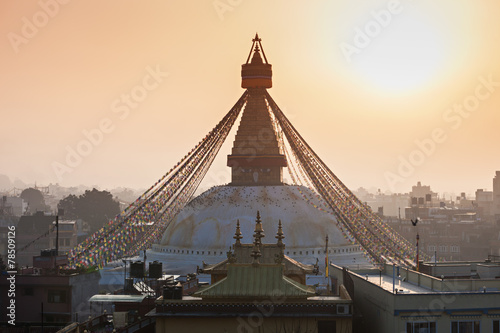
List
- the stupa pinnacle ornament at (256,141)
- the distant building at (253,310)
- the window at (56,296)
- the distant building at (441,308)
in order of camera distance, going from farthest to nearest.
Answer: the stupa pinnacle ornament at (256,141) → the window at (56,296) → the distant building at (441,308) → the distant building at (253,310)

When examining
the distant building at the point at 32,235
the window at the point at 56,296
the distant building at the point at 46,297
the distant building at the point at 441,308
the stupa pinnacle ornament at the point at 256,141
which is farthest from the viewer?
the distant building at the point at 32,235

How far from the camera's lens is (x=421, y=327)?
37344mm

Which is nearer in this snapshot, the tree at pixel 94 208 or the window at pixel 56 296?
the window at pixel 56 296

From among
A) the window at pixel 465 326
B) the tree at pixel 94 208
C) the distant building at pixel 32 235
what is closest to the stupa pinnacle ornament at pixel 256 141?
the window at pixel 465 326

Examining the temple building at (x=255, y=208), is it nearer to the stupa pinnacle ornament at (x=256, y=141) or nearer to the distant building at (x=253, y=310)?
the stupa pinnacle ornament at (x=256, y=141)

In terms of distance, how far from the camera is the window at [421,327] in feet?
122

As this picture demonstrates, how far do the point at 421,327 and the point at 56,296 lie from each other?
27899 mm

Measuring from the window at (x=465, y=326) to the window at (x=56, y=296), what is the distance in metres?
28.5

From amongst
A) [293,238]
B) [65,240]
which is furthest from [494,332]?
[65,240]

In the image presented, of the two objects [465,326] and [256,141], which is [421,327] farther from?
[256,141]

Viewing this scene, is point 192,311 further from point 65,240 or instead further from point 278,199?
point 65,240

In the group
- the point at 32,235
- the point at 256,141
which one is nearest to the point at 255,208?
the point at 256,141

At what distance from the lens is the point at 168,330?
36.8 meters

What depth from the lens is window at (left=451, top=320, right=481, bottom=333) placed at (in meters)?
37.2
